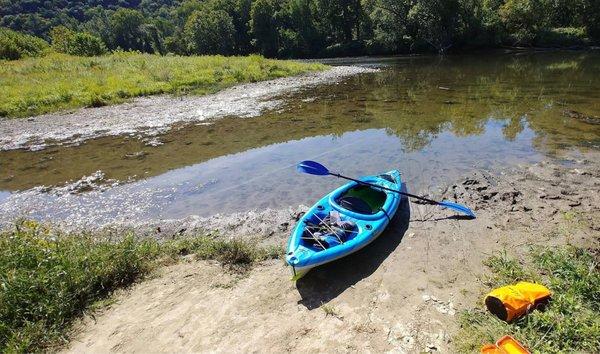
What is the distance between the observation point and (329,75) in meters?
27.4

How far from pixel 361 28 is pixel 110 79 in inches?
1897

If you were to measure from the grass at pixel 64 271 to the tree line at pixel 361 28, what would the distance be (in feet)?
126

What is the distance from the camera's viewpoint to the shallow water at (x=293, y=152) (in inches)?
338

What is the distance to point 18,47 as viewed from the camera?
35188 millimetres

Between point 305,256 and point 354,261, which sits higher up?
point 305,256

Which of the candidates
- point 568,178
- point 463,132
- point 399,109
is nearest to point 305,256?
point 568,178

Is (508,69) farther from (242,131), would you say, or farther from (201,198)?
(201,198)

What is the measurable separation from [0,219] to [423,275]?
8.90m

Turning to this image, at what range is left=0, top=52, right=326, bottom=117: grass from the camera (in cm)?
1794

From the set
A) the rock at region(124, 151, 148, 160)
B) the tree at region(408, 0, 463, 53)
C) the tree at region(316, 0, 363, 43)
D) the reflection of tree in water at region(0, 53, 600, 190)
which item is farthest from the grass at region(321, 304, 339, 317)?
the tree at region(316, 0, 363, 43)

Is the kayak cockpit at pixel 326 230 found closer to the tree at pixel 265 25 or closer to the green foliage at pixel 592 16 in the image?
the green foliage at pixel 592 16

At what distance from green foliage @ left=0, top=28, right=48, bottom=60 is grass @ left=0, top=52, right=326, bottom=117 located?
9156 mm

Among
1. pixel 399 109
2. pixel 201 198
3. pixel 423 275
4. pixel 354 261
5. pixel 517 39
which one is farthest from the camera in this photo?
pixel 517 39

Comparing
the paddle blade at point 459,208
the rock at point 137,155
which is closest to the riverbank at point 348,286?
the paddle blade at point 459,208
